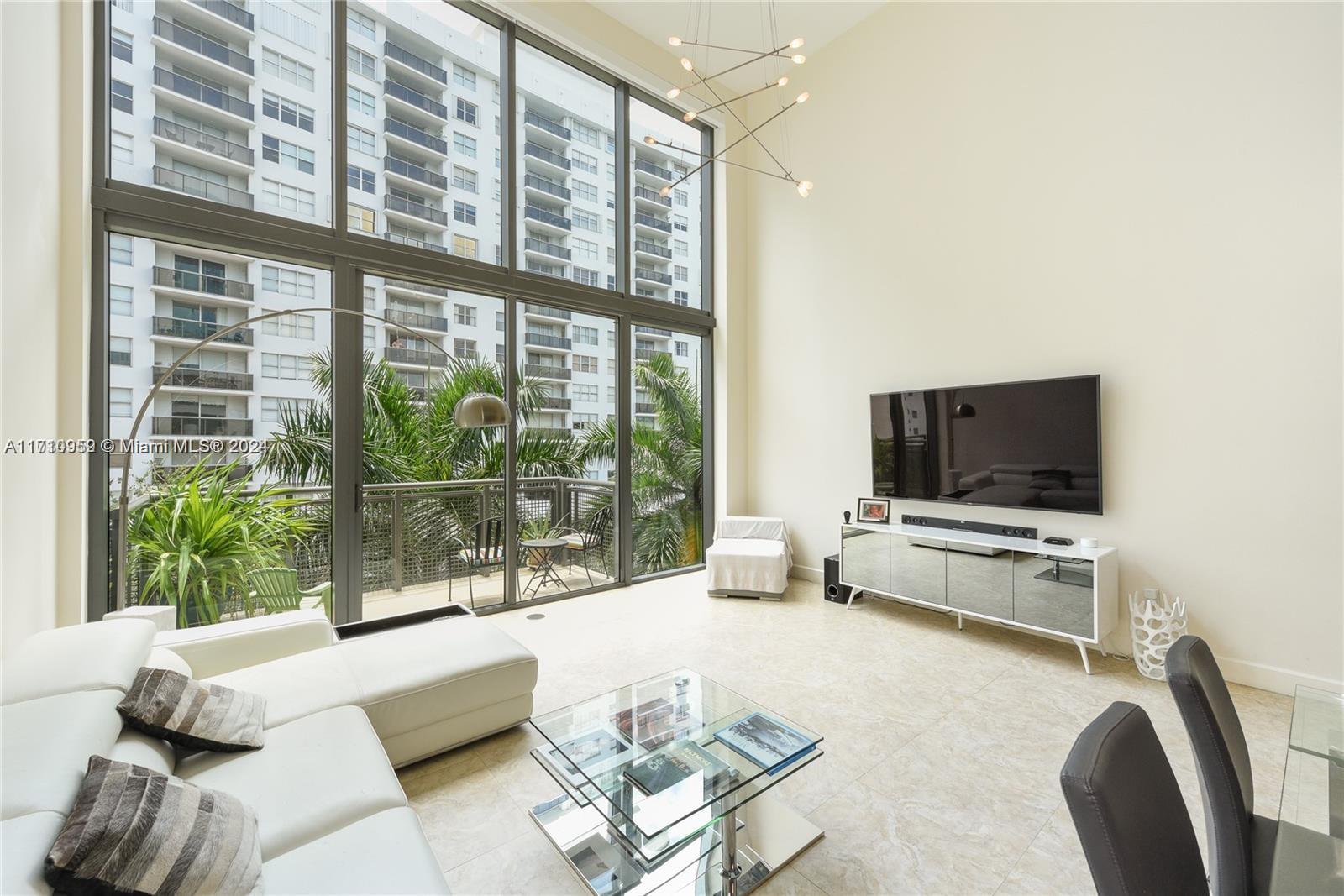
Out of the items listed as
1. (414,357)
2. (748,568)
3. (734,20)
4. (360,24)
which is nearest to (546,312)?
(414,357)

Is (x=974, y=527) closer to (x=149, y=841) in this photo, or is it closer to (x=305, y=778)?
(x=305, y=778)

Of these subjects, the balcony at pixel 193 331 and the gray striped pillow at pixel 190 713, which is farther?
the balcony at pixel 193 331

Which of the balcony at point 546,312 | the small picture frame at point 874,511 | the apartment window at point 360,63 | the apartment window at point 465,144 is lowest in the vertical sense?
the small picture frame at point 874,511

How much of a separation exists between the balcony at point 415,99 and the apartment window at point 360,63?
0.09 metres

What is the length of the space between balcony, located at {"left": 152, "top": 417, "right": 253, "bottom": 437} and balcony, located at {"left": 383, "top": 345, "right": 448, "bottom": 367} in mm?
855

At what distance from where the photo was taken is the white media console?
10.3ft

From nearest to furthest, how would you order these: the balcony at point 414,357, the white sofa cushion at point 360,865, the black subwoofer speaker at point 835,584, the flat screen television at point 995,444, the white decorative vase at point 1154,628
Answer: the white sofa cushion at point 360,865 < the white decorative vase at point 1154,628 < the flat screen television at point 995,444 < the balcony at point 414,357 < the black subwoofer speaker at point 835,584

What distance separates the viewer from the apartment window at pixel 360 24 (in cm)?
351

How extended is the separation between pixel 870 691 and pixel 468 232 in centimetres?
388

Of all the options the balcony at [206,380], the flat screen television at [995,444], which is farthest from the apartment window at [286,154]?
the flat screen television at [995,444]

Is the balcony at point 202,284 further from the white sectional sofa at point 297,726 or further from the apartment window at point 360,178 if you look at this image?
the white sectional sofa at point 297,726

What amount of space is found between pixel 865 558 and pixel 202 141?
4.87 meters

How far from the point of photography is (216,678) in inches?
81.0

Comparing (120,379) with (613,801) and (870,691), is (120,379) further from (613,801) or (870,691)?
(870,691)
